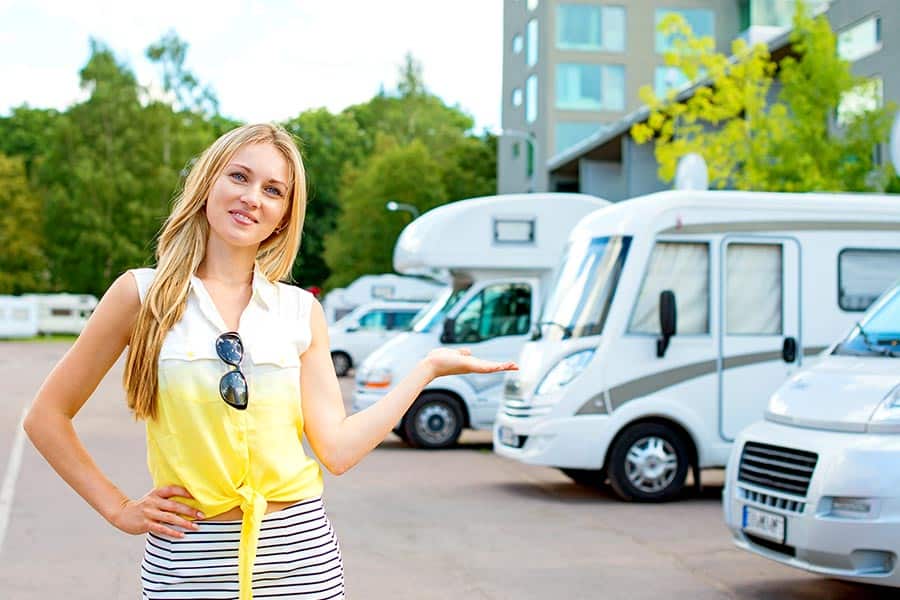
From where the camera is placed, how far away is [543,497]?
11883 mm

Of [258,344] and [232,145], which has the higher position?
[232,145]

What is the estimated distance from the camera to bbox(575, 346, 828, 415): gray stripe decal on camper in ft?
37.5

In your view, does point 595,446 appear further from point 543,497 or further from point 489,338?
point 489,338

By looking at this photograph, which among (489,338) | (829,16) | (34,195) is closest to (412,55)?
(34,195)

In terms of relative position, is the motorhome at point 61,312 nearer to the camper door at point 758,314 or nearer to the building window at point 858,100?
the building window at point 858,100

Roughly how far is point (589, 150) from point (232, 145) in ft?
147

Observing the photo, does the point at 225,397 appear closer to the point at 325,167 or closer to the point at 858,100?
the point at 858,100

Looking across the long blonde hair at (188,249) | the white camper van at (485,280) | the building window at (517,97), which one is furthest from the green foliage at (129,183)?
the long blonde hair at (188,249)

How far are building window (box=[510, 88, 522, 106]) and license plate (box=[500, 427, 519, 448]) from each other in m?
50.3

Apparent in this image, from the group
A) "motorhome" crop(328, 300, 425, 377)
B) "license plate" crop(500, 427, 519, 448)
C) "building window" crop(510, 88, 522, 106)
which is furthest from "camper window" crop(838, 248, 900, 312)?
"building window" crop(510, 88, 522, 106)

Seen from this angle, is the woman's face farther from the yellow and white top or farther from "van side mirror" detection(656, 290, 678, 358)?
"van side mirror" detection(656, 290, 678, 358)

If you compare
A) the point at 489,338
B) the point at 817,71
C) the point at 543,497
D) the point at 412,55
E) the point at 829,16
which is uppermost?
the point at 412,55

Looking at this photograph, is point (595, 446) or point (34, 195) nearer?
point (595, 446)

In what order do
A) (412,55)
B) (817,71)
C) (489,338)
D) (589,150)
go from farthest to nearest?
(412,55), (589,150), (817,71), (489,338)
